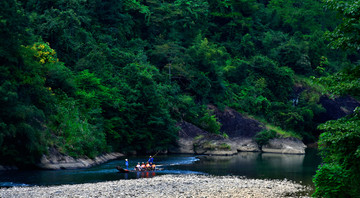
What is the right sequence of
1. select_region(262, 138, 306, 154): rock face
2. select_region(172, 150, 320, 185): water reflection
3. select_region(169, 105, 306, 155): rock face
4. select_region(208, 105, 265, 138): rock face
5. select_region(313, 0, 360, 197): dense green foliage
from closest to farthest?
select_region(313, 0, 360, 197): dense green foliage → select_region(172, 150, 320, 185): water reflection → select_region(169, 105, 306, 155): rock face → select_region(262, 138, 306, 154): rock face → select_region(208, 105, 265, 138): rock face

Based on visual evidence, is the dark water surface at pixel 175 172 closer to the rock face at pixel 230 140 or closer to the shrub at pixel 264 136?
the rock face at pixel 230 140

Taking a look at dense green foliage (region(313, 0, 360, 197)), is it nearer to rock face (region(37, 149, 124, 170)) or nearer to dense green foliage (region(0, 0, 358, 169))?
dense green foliage (region(0, 0, 358, 169))

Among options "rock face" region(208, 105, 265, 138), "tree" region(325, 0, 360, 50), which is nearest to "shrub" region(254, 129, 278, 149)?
"rock face" region(208, 105, 265, 138)

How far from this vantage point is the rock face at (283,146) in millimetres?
65812

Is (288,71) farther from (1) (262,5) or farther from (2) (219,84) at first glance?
(1) (262,5)

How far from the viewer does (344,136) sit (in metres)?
17.6

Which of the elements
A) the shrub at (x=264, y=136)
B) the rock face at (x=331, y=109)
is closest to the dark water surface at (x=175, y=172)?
the shrub at (x=264, y=136)

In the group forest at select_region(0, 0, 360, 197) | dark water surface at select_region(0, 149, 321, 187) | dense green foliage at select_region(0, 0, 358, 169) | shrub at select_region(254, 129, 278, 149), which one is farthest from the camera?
shrub at select_region(254, 129, 278, 149)

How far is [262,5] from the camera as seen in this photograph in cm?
10225

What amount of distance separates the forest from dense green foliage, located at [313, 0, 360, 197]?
0.06 meters

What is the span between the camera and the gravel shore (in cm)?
2659

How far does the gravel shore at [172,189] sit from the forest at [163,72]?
294 inches

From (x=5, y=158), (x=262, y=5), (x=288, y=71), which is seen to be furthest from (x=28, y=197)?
(x=262, y=5)

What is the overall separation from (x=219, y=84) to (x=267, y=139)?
13.3m
